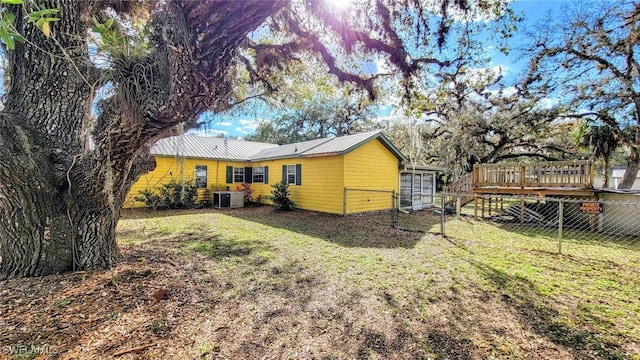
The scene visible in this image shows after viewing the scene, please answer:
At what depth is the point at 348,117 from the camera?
26000 mm

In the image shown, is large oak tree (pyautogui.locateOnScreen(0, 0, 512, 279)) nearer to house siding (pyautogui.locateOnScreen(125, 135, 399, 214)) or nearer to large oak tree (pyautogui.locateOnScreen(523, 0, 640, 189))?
house siding (pyautogui.locateOnScreen(125, 135, 399, 214))

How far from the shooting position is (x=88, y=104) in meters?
3.63

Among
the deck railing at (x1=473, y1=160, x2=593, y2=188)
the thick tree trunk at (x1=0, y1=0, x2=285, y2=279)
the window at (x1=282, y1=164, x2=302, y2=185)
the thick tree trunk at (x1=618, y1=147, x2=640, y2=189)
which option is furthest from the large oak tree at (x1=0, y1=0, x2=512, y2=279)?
the thick tree trunk at (x1=618, y1=147, x2=640, y2=189)

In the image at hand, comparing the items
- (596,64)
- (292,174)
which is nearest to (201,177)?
(292,174)

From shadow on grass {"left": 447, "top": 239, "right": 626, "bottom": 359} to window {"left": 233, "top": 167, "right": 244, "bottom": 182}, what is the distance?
13.0m

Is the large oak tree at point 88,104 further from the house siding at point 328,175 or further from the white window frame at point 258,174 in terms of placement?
the white window frame at point 258,174

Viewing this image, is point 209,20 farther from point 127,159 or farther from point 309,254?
point 309,254

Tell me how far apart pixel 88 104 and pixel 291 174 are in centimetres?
921

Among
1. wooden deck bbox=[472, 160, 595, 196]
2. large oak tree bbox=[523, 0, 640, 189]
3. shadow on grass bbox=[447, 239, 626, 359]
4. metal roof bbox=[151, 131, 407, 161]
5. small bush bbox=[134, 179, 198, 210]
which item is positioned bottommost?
shadow on grass bbox=[447, 239, 626, 359]

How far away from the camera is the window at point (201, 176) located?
13.7 meters

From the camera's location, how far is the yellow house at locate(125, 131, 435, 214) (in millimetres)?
10688

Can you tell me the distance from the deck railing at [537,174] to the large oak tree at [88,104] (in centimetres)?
1019

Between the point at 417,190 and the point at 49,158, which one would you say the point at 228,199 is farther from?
the point at 49,158

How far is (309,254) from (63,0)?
5253mm
